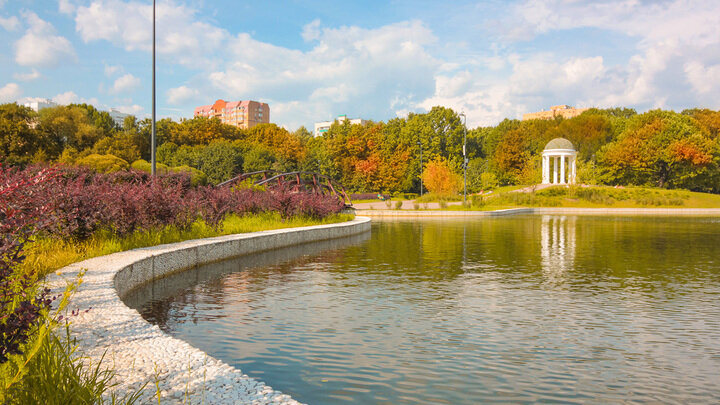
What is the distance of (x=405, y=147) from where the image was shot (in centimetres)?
7356

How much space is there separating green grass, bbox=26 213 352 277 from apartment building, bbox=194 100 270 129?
15722 centimetres

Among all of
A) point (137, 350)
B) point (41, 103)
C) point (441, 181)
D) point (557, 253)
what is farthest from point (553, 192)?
point (41, 103)

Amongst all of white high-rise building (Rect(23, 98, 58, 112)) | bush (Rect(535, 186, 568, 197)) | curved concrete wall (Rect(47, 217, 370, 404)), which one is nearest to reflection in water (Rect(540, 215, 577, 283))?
curved concrete wall (Rect(47, 217, 370, 404))

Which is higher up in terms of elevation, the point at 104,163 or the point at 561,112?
the point at 561,112

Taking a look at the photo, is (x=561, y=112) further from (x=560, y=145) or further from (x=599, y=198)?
(x=599, y=198)

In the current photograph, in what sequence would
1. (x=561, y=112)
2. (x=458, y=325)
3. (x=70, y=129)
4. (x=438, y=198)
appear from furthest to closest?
1. (x=561, y=112)
2. (x=70, y=129)
3. (x=438, y=198)
4. (x=458, y=325)

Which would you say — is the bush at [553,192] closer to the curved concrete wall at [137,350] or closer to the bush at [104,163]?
the bush at [104,163]

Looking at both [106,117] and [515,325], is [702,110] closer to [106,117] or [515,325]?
[106,117]

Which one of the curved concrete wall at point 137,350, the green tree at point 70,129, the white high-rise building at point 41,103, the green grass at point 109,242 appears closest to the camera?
the curved concrete wall at point 137,350

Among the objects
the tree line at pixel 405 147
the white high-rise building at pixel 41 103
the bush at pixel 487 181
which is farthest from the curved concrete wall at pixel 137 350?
the white high-rise building at pixel 41 103

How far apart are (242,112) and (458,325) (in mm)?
177874

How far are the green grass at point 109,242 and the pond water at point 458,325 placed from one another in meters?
1.44

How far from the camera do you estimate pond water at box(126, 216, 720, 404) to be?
5.04 metres

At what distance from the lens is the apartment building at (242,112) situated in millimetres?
176750
